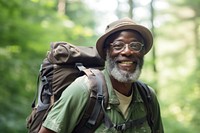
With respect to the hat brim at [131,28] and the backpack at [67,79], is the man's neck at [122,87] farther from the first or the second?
the hat brim at [131,28]

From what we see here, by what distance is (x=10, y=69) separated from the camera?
8430 mm

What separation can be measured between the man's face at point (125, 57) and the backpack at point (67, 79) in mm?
151

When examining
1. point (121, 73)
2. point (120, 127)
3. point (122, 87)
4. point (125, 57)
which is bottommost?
point (120, 127)

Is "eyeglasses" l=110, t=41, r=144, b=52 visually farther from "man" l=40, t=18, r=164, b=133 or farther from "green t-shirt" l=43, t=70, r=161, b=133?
"green t-shirt" l=43, t=70, r=161, b=133

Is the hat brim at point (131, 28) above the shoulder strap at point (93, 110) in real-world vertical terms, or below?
above

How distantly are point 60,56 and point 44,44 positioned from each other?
5.69m

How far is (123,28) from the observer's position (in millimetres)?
2945

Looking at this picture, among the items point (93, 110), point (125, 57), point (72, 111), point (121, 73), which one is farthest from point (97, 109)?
point (125, 57)

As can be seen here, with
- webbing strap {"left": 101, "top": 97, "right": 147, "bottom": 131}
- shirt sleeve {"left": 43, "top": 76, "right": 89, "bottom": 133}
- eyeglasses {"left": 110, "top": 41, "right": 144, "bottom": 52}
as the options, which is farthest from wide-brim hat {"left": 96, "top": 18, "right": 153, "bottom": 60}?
webbing strap {"left": 101, "top": 97, "right": 147, "bottom": 131}

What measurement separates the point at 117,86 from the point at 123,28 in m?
0.50

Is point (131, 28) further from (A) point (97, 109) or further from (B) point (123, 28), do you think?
(A) point (97, 109)

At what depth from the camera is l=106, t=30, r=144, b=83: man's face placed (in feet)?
9.59

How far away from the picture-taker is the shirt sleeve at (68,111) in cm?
268

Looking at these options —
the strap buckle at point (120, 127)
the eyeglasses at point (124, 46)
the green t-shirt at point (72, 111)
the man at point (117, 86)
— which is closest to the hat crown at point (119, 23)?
the man at point (117, 86)
